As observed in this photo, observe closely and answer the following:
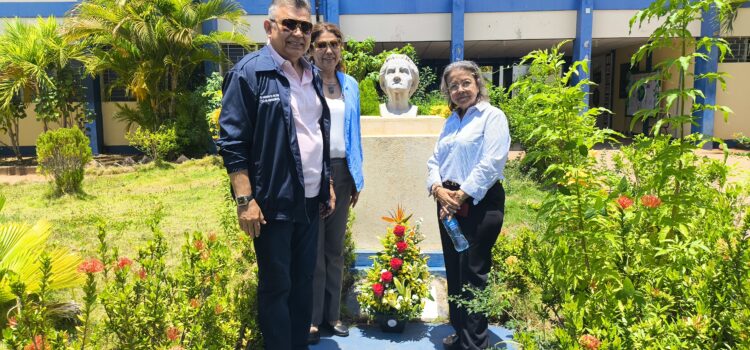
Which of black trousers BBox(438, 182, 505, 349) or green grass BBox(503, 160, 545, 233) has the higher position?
black trousers BBox(438, 182, 505, 349)

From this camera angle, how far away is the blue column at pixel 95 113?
12.7 metres

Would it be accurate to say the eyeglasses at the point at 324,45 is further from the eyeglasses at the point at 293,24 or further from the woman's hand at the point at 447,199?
the woman's hand at the point at 447,199

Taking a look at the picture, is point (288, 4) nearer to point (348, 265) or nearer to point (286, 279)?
point (286, 279)

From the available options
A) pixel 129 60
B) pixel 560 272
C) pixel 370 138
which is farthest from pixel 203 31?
pixel 560 272

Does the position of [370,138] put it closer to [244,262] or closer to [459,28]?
[244,262]

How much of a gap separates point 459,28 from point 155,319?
38.0ft

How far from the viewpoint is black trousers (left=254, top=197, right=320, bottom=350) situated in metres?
2.19

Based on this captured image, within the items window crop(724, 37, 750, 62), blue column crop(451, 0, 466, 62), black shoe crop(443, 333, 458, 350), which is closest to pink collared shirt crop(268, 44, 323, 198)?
black shoe crop(443, 333, 458, 350)

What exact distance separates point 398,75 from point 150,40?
8393 mm

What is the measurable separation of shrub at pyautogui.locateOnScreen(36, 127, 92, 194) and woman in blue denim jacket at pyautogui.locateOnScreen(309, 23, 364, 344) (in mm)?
5982

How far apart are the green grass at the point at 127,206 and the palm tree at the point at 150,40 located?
70.8 inches

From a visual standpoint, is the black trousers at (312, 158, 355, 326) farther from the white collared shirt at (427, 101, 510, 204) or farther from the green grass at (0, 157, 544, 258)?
the green grass at (0, 157, 544, 258)

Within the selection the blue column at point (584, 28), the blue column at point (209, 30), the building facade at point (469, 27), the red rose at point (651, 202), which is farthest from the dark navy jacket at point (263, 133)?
the blue column at point (584, 28)

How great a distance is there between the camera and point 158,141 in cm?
1122
